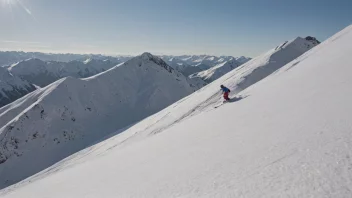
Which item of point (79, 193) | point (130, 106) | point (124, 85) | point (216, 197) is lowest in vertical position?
point (216, 197)

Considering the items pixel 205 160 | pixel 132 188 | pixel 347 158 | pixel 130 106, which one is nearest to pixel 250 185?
pixel 347 158

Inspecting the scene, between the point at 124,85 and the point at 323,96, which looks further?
the point at 124,85

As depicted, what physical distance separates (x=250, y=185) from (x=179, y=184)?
2.88 meters

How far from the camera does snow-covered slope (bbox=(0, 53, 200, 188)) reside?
116 metres

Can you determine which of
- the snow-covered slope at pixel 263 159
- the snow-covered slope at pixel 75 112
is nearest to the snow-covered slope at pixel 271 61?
the snow-covered slope at pixel 263 159

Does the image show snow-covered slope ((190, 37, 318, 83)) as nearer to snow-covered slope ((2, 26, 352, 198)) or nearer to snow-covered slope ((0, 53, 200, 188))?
snow-covered slope ((2, 26, 352, 198))

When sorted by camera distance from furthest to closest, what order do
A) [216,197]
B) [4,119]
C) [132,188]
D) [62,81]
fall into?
[62,81]
[4,119]
[132,188]
[216,197]

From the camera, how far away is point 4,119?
138875 mm

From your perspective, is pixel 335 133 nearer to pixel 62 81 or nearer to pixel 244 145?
pixel 244 145

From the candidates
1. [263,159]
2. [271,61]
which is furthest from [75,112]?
[263,159]

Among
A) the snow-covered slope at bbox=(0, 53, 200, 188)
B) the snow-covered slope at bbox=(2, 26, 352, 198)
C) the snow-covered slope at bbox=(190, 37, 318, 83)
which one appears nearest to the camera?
the snow-covered slope at bbox=(2, 26, 352, 198)

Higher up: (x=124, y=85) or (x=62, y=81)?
(x=62, y=81)

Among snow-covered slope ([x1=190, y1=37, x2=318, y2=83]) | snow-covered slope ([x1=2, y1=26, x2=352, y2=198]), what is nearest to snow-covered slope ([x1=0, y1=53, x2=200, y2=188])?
snow-covered slope ([x1=190, y1=37, x2=318, y2=83])

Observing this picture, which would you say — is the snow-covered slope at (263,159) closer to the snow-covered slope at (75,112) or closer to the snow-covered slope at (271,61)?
the snow-covered slope at (271,61)
